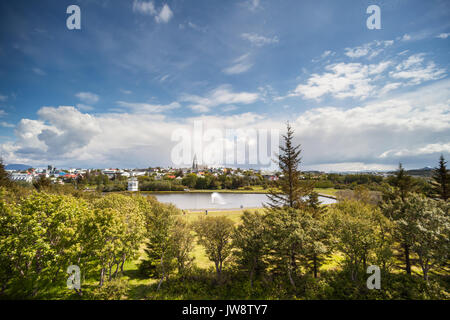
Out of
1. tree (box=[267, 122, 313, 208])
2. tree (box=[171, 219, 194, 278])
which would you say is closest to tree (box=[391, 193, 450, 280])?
tree (box=[267, 122, 313, 208])

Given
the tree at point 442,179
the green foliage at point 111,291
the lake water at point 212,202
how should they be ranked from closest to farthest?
the green foliage at point 111,291 → the tree at point 442,179 → the lake water at point 212,202

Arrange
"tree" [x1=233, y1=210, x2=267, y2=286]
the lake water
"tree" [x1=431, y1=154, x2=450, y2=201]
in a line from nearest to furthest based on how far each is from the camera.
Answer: "tree" [x1=233, y1=210, x2=267, y2=286] < "tree" [x1=431, y1=154, x2=450, y2=201] < the lake water

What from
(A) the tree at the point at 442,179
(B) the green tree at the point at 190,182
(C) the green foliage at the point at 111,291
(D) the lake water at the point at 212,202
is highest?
(A) the tree at the point at 442,179

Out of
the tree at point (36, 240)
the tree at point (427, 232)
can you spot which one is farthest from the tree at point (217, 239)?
the tree at point (427, 232)

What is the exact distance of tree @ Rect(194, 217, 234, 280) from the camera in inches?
591

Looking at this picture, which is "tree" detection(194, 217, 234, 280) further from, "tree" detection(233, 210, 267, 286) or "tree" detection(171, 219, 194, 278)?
"tree" detection(171, 219, 194, 278)

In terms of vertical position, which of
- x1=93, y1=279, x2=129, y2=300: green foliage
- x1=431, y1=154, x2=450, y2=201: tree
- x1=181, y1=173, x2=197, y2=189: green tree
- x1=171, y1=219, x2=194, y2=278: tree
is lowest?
x1=181, y1=173, x2=197, y2=189: green tree

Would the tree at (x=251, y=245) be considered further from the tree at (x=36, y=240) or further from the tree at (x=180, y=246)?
the tree at (x=36, y=240)

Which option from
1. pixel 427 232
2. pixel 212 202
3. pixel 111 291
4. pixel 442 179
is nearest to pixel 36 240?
pixel 111 291

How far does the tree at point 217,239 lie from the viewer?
15021mm
